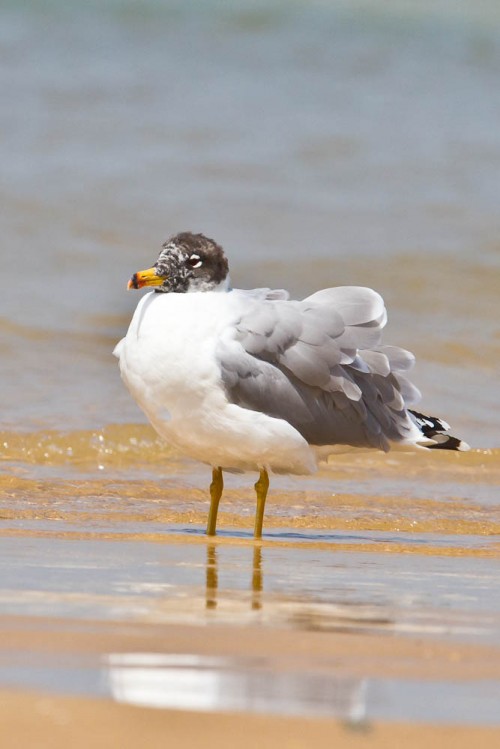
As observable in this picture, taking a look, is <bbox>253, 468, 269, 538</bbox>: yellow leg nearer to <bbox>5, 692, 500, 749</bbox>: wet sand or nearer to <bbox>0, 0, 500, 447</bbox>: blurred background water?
<bbox>0, 0, 500, 447</bbox>: blurred background water

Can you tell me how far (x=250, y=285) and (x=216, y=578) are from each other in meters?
8.06

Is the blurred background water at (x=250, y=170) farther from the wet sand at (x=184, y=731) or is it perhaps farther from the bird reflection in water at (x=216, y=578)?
the wet sand at (x=184, y=731)

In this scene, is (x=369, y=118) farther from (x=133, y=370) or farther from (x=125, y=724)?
(x=125, y=724)

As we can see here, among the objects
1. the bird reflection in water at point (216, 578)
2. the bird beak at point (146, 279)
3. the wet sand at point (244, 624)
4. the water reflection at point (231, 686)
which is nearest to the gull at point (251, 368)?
the bird beak at point (146, 279)

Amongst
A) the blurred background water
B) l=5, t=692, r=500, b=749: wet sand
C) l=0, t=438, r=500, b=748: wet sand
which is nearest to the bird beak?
l=0, t=438, r=500, b=748: wet sand

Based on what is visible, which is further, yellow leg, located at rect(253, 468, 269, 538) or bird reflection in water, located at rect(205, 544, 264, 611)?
yellow leg, located at rect(253, 468, 269, 538)

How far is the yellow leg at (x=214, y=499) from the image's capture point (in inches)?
220

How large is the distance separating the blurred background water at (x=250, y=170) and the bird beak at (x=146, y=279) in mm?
2505

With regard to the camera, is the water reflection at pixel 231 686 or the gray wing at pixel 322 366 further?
the gray wing at pixel 322 366

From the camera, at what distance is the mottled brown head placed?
5688 mm

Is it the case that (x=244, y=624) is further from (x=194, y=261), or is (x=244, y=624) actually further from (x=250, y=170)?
(x=250, y=170)

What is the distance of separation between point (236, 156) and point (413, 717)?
544 inches

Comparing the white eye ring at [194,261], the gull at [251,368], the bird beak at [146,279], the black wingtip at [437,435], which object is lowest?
the black wingtip at [437,435]

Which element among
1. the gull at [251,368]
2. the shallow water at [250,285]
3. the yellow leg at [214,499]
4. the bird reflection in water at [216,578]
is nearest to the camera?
the shallow water at [250,285]
